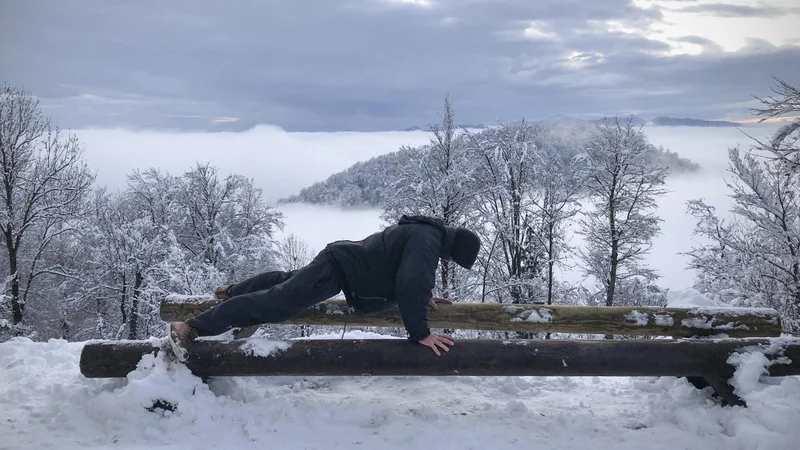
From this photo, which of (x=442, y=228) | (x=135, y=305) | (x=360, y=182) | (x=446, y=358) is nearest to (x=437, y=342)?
(x=446, y=358)

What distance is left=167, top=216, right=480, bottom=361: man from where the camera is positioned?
4.09 meters

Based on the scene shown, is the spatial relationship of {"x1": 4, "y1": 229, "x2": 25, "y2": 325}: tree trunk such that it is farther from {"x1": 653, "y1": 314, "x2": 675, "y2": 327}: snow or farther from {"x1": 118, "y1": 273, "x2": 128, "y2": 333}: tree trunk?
{"x1": 653, "y1": 314, "x2": 675, "y2": 327}: snow

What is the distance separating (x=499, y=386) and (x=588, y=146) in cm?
1950

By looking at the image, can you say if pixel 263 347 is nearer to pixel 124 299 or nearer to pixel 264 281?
pixel 264 281

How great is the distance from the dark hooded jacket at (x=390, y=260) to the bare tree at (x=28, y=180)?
16882 mm

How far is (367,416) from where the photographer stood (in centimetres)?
417

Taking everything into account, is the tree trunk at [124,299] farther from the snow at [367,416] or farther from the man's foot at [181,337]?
the man's foot at [181,337]

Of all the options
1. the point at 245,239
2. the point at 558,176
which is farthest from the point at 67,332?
the point at 558,176

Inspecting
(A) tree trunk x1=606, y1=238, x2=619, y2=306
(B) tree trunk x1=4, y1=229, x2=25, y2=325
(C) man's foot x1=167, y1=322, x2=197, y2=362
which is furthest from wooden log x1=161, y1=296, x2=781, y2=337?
(A) tree trunk x1=606, y1=238, x2=619, y2=306

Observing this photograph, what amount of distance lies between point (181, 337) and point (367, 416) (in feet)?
5.33

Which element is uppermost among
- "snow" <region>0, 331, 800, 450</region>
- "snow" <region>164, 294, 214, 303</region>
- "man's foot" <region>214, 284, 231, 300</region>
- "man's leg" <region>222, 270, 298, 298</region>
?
"man's leg" <region>222, 270, 298, 298</region>

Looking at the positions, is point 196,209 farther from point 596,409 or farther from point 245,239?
point 596,409

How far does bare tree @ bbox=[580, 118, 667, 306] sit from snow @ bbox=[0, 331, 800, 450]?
664 inches

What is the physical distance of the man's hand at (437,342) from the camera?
4.10m
